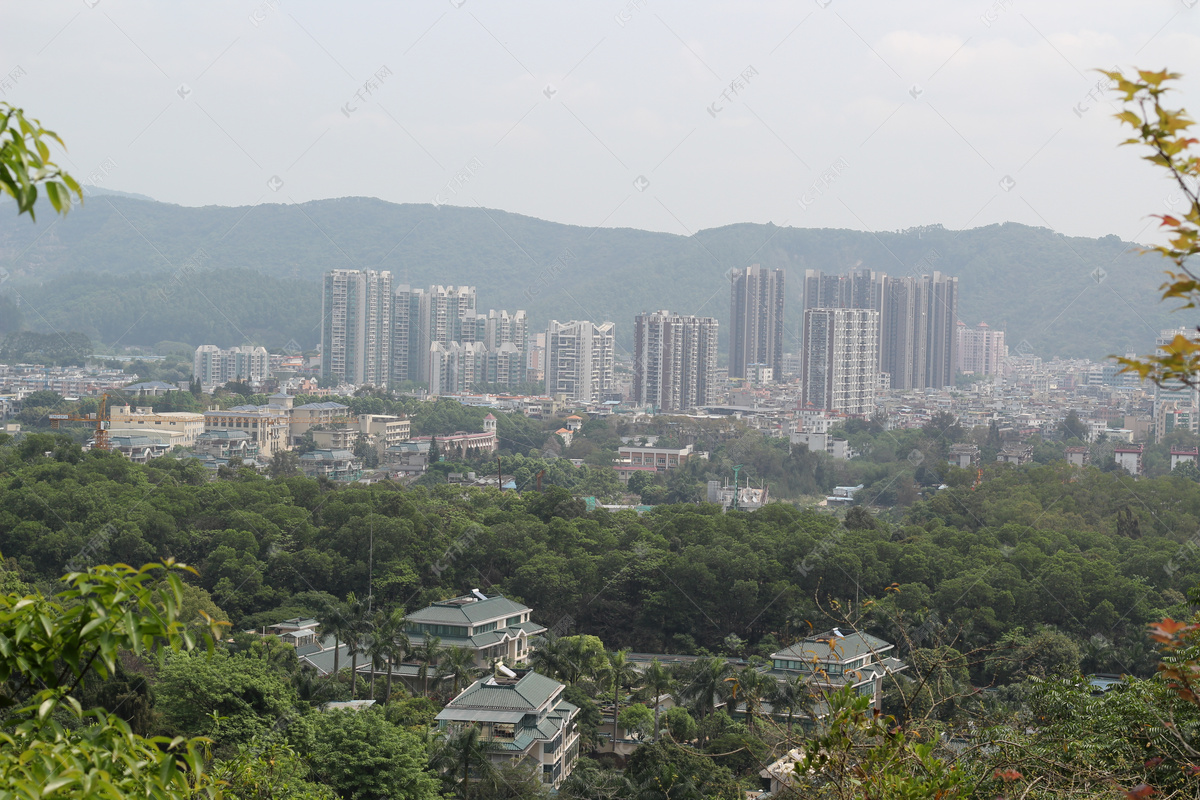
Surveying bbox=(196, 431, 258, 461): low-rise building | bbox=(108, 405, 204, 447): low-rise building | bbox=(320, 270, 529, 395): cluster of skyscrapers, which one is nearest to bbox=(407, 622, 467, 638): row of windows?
bbox=(196, 431, 258, 461): low-rise building

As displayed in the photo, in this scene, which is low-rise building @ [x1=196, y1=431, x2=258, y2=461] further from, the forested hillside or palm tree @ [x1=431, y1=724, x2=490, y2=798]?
palm tree @ [x1=431, y1=724, x2=490, y2=798]

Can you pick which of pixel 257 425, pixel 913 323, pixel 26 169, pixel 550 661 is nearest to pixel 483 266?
pixel 913 323

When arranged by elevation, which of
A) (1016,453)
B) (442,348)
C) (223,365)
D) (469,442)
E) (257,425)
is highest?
(442,348)

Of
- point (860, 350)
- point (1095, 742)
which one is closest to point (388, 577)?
point (1095, 742)

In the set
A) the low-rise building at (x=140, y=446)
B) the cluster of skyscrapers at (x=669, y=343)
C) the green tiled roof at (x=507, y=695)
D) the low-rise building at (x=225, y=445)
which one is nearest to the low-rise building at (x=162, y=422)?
the low-rise building at (x=225, y=445)

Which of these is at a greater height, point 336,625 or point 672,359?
point 672,359

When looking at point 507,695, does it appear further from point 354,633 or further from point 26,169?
point 26,169

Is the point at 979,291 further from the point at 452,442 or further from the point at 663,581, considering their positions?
the point at 663,581

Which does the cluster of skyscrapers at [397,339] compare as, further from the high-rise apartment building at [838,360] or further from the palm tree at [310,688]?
the palm tree at [310,688]

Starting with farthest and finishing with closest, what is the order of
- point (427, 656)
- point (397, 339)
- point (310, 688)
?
point (397, 339) → point (427, 656) → point (310, 688)
